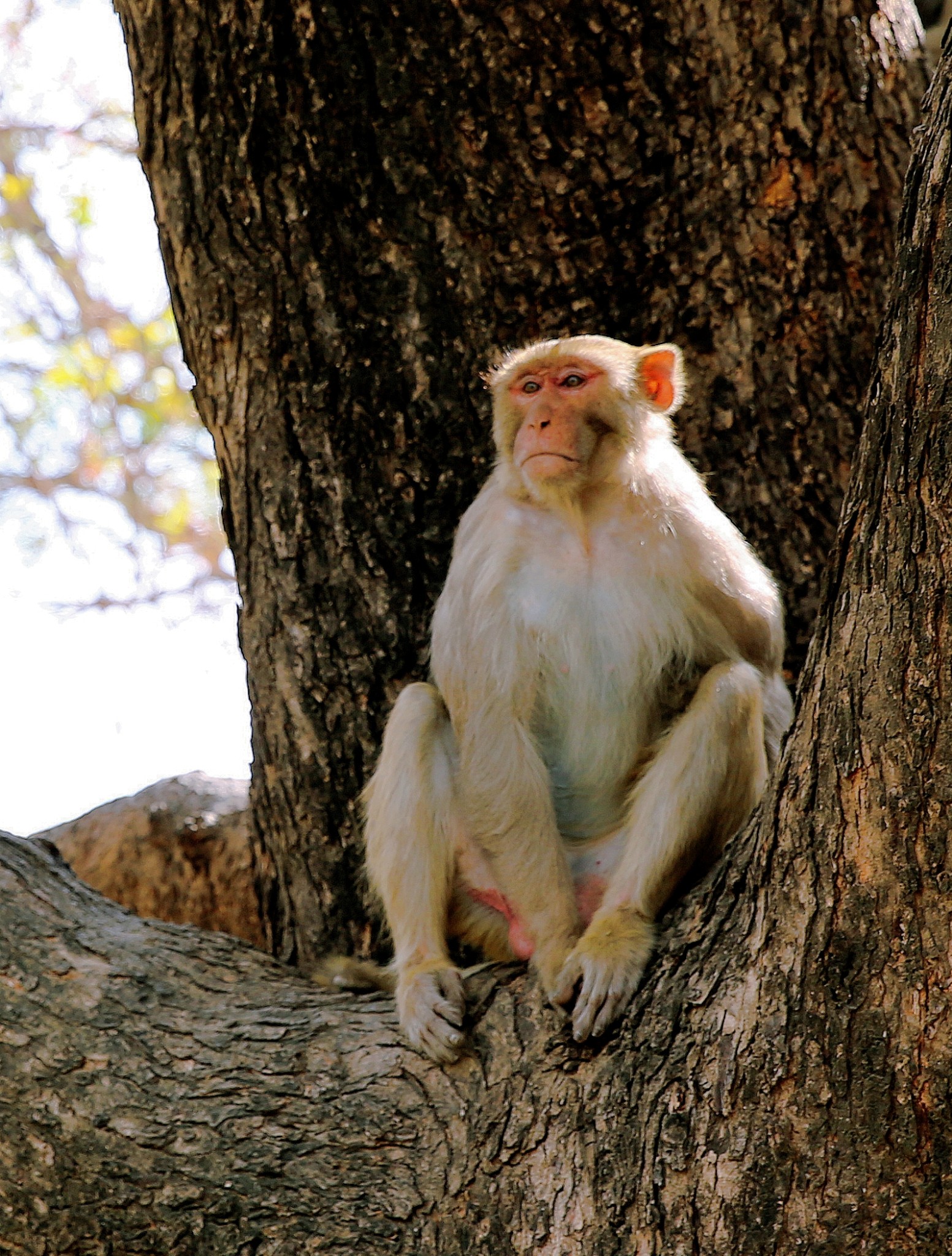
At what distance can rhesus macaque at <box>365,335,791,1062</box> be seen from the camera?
3.80m

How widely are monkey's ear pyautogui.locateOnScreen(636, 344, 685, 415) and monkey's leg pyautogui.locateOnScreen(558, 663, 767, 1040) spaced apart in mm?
909

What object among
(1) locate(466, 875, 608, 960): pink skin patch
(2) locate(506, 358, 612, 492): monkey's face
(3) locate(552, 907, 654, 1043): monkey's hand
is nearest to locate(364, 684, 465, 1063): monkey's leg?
(1) locate(466, 875, 608, 960): pink skin patch

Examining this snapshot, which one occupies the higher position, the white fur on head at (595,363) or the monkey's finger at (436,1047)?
the white fur on head at (595,363)

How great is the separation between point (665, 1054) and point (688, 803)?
0.71 m

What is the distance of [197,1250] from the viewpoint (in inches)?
125

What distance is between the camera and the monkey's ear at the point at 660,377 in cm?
414

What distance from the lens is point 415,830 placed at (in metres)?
3.90

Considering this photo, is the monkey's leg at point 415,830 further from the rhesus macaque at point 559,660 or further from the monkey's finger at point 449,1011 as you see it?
the monkey's finger at point 449,1011

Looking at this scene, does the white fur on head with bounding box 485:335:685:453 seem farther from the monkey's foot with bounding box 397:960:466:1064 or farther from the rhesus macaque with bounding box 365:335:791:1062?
the monkey's foot with bounding box 397:960:466:1064

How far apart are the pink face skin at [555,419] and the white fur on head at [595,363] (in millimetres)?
26

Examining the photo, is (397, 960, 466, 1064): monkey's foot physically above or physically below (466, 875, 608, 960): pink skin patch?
below

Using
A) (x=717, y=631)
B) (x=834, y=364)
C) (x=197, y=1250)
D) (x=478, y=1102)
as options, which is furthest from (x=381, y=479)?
(x=197, y=1250)

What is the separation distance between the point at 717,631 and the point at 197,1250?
2.00 m

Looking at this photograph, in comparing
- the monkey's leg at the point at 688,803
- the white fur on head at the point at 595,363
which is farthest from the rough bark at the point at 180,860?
the monkey's leg at the point at 688,803
